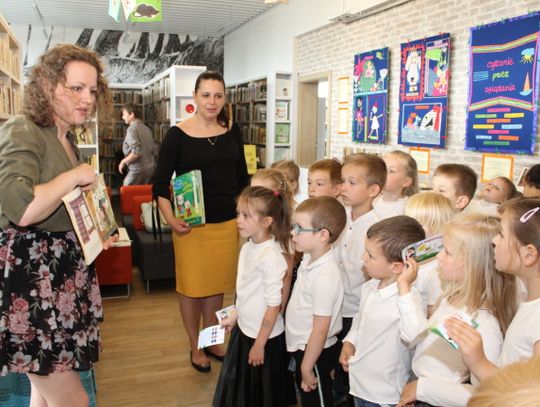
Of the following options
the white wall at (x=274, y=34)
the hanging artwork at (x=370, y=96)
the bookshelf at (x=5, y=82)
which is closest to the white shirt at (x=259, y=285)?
the bookshelf at (x=5, y=82)

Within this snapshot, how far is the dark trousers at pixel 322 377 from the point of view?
88.0 inches

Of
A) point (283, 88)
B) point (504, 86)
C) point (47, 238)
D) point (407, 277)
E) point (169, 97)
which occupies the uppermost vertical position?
point (283, 88)

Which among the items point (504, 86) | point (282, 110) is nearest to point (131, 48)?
point (282, 110)

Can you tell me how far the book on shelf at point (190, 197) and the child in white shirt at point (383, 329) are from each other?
1.16 meters

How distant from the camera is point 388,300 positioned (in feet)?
6.23

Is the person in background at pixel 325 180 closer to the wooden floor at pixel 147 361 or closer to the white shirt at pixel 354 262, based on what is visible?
the white shirt at pixel 354 262

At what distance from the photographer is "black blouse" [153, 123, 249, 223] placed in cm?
290

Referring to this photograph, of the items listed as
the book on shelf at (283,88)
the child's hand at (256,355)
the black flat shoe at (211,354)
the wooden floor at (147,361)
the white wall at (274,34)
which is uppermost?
the white wall at (274,34)

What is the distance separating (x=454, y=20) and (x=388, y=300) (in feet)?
14.7

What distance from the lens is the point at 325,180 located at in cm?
312

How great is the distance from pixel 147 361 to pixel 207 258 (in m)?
1.03

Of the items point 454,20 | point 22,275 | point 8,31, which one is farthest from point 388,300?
point 8,31

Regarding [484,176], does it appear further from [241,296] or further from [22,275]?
[22,275]

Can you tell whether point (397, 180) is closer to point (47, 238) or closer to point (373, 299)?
point (373, 299)
